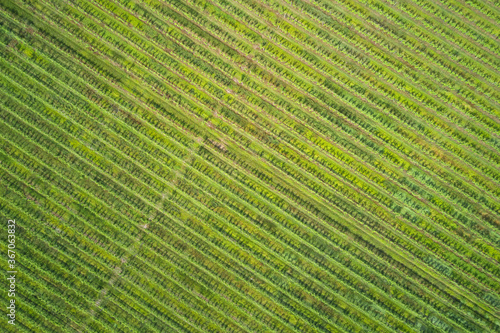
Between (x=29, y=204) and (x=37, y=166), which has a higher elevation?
(x=37, y=166)

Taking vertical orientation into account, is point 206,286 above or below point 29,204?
above

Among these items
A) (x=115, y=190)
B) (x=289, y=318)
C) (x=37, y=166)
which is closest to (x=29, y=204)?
(x=37, y=166)

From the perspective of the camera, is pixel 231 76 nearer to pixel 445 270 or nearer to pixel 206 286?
pixel 206 286

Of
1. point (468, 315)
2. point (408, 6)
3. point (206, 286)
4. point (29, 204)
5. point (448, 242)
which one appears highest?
point (408, 6)

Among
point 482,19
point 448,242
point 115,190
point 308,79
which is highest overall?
point 482,19

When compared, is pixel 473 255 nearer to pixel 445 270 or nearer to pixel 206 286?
pixel 445 270

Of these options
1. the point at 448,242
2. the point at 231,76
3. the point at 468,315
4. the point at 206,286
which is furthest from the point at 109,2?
the point at 468,315
